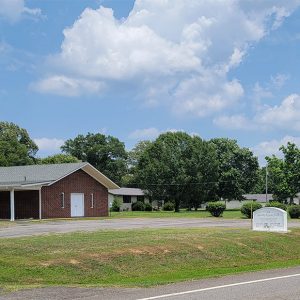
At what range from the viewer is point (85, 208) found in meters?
48.4

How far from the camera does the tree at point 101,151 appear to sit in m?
113

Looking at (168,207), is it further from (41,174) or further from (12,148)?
(41,174)

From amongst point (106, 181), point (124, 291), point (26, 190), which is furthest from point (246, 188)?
point (124, 291)

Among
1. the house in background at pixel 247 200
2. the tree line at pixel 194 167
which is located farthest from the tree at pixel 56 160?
the house in background at pixel 247 200

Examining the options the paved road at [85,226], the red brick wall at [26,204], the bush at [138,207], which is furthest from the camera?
the bush at [138,207]

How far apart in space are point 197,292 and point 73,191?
3694 cm

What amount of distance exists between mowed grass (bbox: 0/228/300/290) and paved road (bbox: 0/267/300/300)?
0.88 meters

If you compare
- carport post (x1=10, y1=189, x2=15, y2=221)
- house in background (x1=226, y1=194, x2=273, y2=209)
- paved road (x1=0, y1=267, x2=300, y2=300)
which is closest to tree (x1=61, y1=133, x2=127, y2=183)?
house in background (x1=226, y1=194, x2=273, y2=209)

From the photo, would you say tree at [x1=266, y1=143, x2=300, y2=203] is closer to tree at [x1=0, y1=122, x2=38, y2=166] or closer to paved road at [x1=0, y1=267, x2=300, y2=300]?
tree at [x1=0, y1=122, x2=38, y2=166]

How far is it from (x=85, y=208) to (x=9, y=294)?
1487 inches

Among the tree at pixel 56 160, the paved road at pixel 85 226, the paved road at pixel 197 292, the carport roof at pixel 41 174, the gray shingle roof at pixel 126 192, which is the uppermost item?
the tree at pixel 56 160

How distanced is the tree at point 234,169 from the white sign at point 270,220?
6290 centimetres

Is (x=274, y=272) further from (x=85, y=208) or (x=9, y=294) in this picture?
(x=85, y=208)

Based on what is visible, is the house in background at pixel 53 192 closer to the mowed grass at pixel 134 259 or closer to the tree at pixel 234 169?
the mowed grass at pixel 134 259
